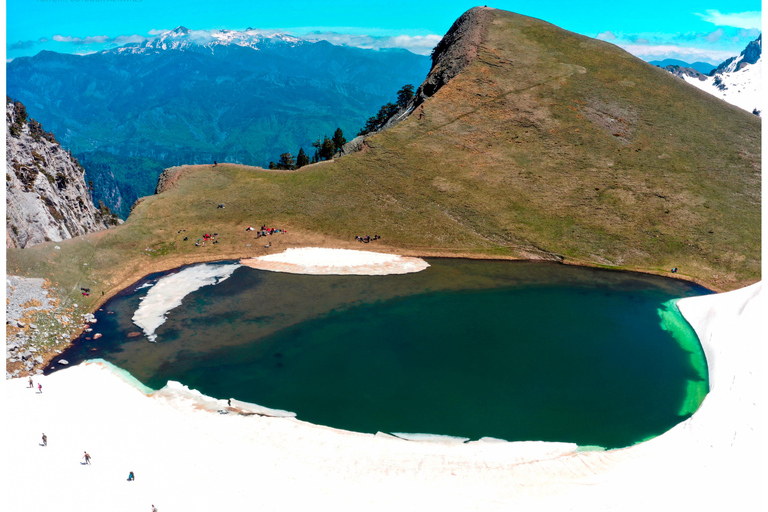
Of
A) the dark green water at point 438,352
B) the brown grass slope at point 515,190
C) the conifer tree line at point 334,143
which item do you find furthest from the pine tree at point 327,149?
the dark green water at point 438,352

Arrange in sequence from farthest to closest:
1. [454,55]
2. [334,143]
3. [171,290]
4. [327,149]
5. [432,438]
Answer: [334,143] → [327,149] → [454,55] → [171,290] → [432,438]

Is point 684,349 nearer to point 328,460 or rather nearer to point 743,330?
point 743,330

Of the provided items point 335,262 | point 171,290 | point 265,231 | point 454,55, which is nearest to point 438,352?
point 335,262

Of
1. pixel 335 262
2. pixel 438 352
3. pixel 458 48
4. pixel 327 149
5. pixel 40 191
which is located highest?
pixel 458 48

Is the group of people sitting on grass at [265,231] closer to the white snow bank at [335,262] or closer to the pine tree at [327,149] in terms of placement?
the white snow bank at [335,262]

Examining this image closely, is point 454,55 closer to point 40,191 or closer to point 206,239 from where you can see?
point 206,239

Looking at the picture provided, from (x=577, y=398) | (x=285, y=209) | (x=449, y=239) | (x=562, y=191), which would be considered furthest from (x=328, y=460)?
(x=562, y=191)

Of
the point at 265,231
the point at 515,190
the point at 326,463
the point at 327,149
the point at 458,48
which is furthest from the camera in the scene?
the point at 327,149

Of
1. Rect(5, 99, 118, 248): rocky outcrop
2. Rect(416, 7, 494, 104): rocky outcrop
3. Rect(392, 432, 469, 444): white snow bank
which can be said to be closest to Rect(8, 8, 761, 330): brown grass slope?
Rect(416, 7, 494, 104): rocky outcrop

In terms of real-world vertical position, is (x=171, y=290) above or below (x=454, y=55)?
below
